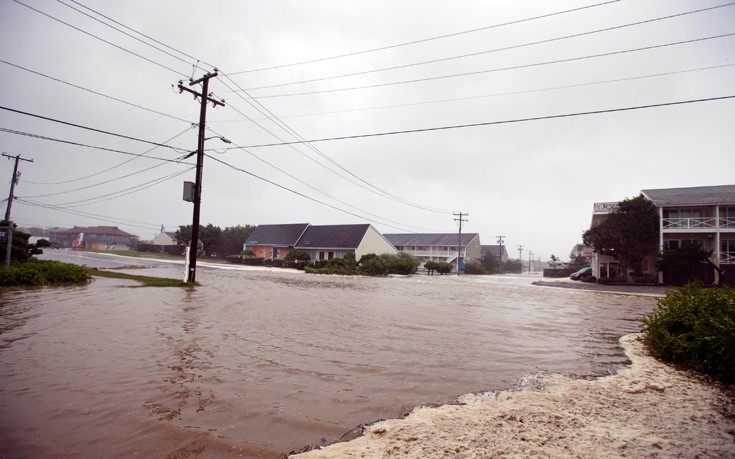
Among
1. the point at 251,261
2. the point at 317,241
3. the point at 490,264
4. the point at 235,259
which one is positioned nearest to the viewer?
the point at 251,261

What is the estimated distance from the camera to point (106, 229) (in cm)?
11050

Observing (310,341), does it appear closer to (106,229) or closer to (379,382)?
(379,382)

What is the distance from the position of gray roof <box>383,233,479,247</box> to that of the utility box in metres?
58.4

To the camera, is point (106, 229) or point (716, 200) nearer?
point (716, 200)

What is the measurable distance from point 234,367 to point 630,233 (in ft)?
114

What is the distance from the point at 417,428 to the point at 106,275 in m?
22.8

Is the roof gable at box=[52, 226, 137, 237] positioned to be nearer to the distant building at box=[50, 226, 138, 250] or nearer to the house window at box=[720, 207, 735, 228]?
the distant building at box=[50, 226, 138, 250]

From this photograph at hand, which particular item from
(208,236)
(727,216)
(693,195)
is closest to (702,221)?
(727,216)

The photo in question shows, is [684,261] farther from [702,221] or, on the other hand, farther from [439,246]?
[439,246]

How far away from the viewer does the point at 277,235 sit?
56906 mm

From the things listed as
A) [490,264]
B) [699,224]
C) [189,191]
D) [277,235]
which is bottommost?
[490,264]

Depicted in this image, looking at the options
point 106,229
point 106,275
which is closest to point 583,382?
point 106,275

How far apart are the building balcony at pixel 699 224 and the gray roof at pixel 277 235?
1732 inches

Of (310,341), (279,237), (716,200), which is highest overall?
(716,200)
